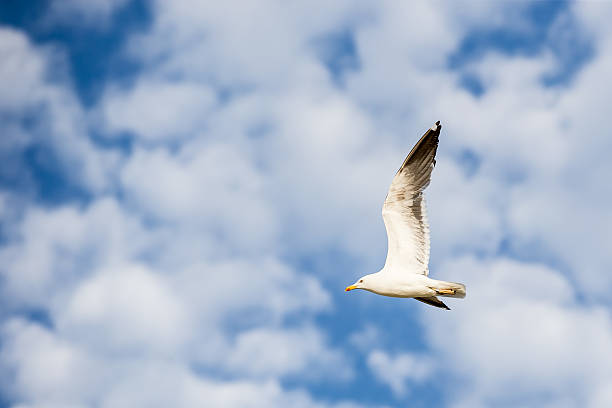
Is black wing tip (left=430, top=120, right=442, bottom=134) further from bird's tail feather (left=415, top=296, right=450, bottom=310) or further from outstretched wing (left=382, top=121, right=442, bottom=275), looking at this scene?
bird's tail feather (left=415, top=296, right=450, bottom=310)

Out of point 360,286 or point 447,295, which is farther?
point 360,286

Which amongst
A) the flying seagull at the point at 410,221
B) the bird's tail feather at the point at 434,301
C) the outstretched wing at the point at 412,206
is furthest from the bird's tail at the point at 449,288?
the bird's tail feather at the point at 434,301

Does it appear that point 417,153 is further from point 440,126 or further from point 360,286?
point 360,286

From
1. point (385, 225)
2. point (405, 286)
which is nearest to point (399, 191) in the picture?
point (385, 225)

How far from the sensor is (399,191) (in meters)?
17.1

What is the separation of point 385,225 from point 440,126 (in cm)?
274

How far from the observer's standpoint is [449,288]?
54.5 feet

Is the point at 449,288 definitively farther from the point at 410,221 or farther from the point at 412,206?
the point at 412,206

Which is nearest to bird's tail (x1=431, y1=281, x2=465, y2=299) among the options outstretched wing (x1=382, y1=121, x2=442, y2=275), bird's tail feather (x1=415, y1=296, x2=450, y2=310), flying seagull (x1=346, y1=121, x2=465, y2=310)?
flying seagull (x1=346, y1=121, x2=465, y2=310)

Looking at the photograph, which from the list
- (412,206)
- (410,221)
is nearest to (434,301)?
(410,221)

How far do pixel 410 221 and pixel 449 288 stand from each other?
72.4 inches

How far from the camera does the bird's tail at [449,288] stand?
653 inches

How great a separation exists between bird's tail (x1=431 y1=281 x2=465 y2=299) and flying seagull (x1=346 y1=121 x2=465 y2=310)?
211mm

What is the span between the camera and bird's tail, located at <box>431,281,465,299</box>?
1659 centimetres
